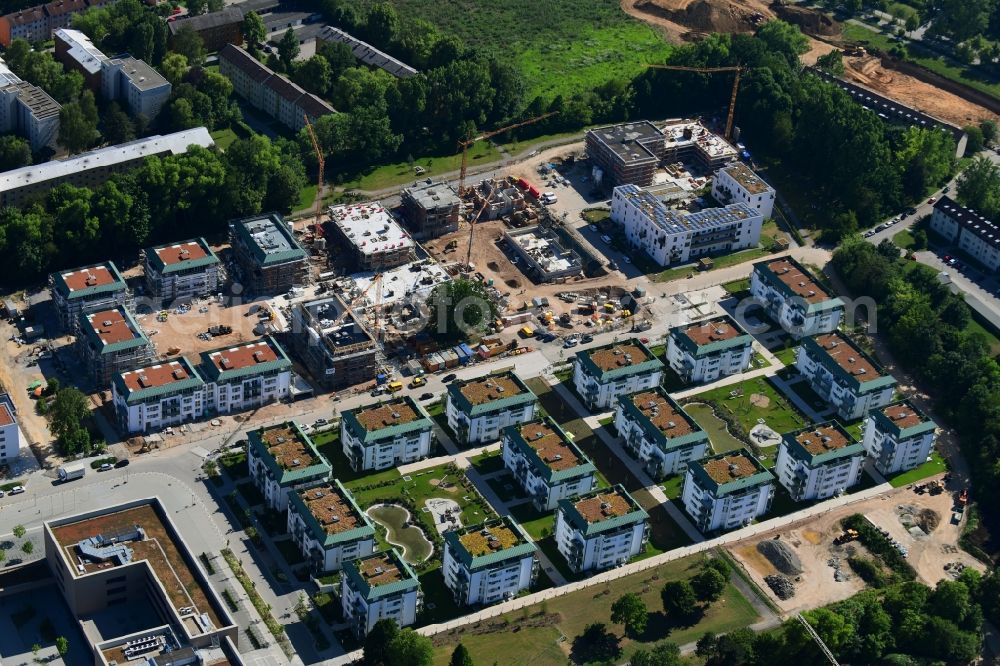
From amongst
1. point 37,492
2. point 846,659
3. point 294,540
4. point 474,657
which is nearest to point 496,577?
point 474,657

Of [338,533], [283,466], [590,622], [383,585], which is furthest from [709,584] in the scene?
[283,466]

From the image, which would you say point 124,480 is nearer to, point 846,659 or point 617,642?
point 617,642

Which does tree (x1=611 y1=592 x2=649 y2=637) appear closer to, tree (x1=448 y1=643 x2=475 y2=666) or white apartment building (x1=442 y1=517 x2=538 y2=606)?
white apartment building (x1=442 y1=517 x2=538 y2=606)

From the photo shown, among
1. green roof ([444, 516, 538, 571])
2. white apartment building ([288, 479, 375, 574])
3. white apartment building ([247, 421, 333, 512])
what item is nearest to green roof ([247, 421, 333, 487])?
white apartment building ([247, 421, 333, 512])

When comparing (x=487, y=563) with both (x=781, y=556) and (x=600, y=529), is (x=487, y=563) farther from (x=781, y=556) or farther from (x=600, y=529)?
(x=781, y=556)

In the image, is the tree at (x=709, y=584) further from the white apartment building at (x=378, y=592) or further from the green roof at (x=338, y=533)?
the green roof at (x=338, y=533)

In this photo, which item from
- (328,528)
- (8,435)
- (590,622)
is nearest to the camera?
(590,622)
